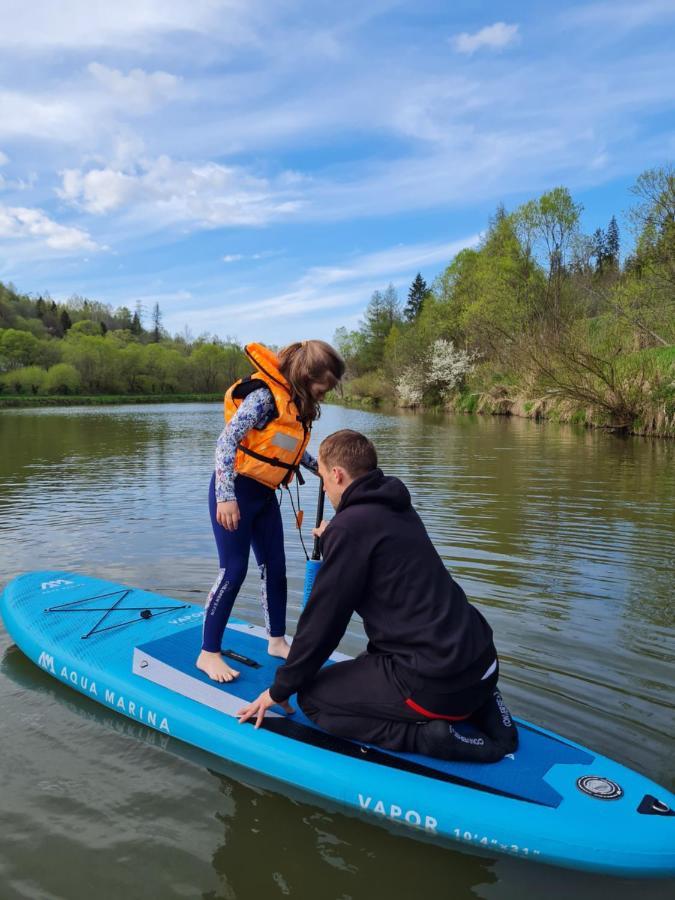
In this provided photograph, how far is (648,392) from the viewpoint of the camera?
19.8 metres

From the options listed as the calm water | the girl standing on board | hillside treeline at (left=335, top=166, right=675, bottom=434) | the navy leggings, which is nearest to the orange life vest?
the girl standing on board

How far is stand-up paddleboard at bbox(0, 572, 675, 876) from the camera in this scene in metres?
2.38

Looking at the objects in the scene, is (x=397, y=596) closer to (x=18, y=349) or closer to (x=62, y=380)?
(x=62, y=380)

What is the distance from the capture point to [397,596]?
2.62 m

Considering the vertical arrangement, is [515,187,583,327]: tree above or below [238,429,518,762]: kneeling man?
above

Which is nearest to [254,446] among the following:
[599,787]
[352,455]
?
[352,455]

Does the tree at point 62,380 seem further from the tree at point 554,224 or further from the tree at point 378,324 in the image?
the tree at point 554,224

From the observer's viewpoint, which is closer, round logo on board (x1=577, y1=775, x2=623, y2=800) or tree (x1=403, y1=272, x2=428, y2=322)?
round logo on board (x1=577, y1=775, x2=623, y2=800)

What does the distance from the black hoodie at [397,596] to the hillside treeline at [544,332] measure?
Answer: 61.2 feet

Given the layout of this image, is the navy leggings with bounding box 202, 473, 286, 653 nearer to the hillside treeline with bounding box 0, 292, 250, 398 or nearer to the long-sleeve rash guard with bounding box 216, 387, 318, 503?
the long-sleeve rash guard with bounding box 216, 387, 318, 503

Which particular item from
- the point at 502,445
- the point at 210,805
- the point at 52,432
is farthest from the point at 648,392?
the point at 52,432

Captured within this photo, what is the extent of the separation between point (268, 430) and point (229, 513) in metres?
0.51

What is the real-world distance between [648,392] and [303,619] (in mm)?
19842

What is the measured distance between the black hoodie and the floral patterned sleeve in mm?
940
